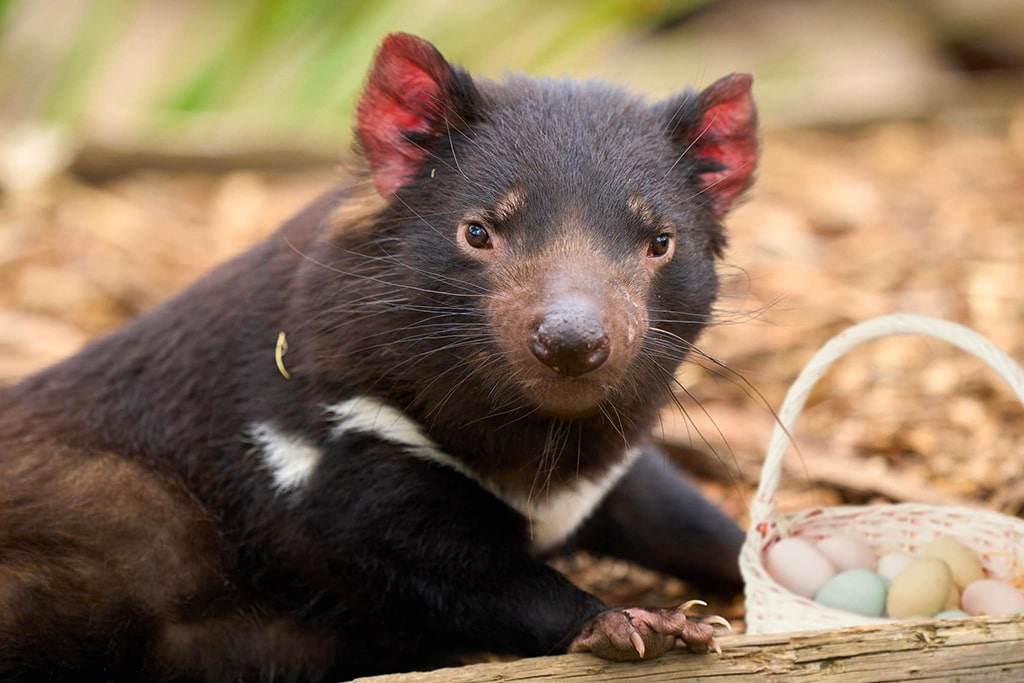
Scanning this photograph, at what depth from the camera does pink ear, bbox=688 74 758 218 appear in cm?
296

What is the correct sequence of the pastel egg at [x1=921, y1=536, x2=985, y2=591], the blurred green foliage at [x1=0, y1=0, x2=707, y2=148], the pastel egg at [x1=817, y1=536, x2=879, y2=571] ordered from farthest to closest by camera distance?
the blurred green foliage at [x1=0, y1=0, x2=707, y2=148] < the pastel egg at [x1=817, y1=536, x2=879, y2=571] < the pastel egg at [x1=921, y1=536, x2=985, y2=591]

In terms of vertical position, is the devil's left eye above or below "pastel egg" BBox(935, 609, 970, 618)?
above

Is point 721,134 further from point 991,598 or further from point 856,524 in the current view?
point 991,598

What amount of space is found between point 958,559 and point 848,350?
0.61 meters

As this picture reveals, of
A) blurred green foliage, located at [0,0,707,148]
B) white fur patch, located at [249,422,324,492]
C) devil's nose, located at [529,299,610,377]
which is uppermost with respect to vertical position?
blurred green foliage, located at [0,0,707,148]

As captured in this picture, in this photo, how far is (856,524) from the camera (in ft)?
11.0

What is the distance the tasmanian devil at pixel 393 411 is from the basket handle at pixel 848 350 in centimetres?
35

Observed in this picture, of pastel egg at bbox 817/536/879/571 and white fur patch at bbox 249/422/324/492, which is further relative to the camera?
pastel egg at bbox 817/536/879/571

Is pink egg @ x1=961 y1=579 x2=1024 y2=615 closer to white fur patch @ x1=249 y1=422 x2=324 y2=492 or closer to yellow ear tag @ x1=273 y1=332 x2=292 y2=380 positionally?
white fur patch @ x1=249 y1=422 x2=324 y2=492

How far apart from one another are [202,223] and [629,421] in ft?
12.3

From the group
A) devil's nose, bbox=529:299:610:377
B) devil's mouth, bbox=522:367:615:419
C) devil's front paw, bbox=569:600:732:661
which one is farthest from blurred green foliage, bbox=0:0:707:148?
devil's front paw, bbox=569:600:732:661

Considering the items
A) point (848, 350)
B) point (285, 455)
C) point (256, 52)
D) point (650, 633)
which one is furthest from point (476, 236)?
point (256, 52)

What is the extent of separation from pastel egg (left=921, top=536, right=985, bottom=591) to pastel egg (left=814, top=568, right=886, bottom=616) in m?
0.18

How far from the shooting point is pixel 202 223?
6016mm
